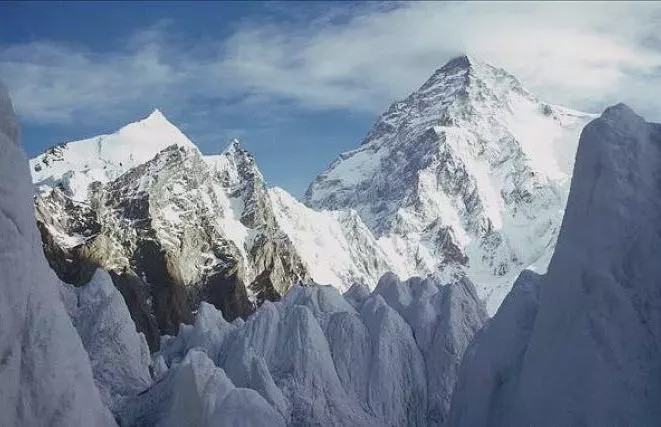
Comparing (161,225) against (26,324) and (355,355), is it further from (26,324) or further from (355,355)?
(26,324)

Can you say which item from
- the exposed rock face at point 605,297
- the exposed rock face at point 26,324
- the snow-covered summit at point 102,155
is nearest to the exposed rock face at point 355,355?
the exposed rock face at point 605,297

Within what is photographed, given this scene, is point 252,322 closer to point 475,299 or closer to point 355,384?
point 355,384

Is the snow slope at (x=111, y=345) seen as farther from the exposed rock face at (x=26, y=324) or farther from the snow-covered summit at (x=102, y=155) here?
the snow-covered summit at (x=102, y=155)

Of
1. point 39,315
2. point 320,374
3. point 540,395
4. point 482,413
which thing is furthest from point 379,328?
point 39,315

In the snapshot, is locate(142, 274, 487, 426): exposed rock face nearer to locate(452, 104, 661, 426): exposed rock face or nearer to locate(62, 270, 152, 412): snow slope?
locate(62, 270, 152, 412): snow slope

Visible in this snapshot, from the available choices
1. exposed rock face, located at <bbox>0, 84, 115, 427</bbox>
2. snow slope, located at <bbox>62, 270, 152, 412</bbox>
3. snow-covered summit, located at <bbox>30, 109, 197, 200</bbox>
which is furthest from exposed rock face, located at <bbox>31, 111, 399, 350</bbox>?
exposed rock face, located at <bbox>0, 84, 115, 427</bbox>
